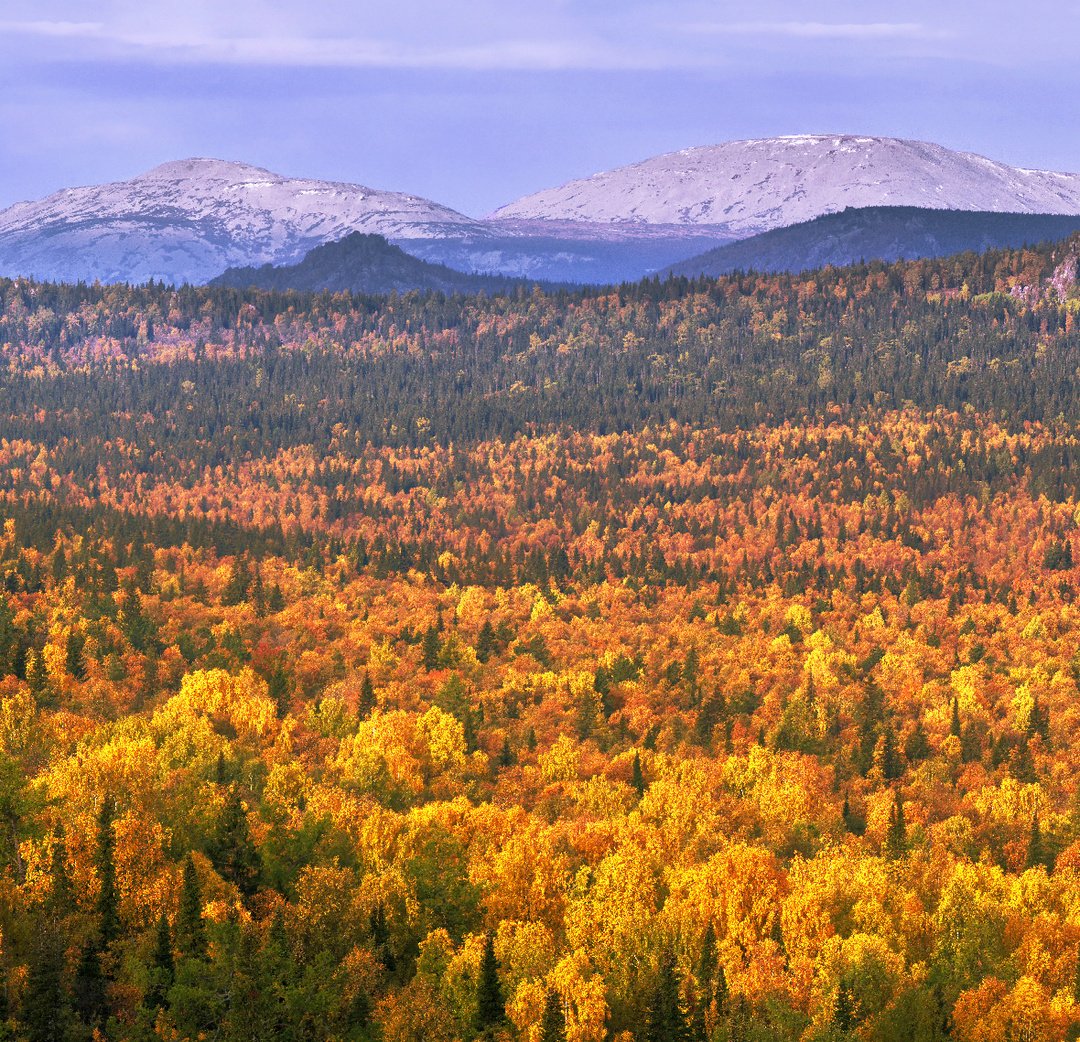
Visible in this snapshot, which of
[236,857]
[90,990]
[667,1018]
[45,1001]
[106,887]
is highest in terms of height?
[106,887]

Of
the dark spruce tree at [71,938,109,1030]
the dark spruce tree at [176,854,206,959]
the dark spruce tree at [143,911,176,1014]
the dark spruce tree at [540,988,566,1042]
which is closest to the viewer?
the dark spruce tree at [540,988,566,1042]

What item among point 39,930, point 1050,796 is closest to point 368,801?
→ point 39,930

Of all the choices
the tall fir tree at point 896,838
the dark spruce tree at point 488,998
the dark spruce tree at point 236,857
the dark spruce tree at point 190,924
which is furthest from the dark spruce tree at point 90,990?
the tall fir tree at point 896,838

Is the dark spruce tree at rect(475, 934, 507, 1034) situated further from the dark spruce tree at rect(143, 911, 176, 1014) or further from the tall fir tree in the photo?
the tall fir tree

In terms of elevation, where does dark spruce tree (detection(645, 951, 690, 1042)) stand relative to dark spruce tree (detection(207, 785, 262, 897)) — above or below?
below

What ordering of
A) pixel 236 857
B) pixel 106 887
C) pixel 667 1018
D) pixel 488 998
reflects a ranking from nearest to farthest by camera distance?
pixel 667 1018 → pixel 488 998 → pixel 106 887 → pixel 236 857

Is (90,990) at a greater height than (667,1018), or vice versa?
(90,990)

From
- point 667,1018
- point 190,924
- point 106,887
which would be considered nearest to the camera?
point 667,1018

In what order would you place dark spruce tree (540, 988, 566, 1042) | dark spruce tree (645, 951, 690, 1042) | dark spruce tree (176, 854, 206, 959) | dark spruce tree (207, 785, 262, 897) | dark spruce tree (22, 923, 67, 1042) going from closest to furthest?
dark spruce tree (22, 923, 67, 1042), dark spruce tree (645, 951, 690, 1042), dark spruce tree (540, 988, 566, 1042), dark spruce tree (176, 854, 206, 959), dark spruce tree (207, 785, 262, 897)

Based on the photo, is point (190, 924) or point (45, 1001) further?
point (190, 924)

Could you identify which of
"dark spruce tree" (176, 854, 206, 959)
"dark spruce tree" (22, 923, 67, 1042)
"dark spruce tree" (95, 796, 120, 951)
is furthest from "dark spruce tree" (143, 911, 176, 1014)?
"dark spruce tree" (22, 923, 67, 1042)

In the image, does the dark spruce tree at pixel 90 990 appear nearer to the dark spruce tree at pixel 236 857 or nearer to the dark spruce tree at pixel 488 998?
the dark spruce tree at pixel 236 857

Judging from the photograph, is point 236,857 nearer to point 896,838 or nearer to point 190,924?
point 190,924

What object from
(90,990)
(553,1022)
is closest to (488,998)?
(553,1022)
